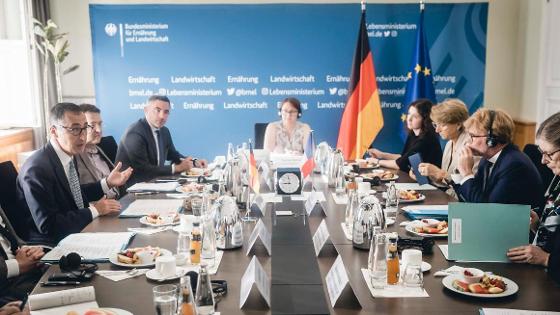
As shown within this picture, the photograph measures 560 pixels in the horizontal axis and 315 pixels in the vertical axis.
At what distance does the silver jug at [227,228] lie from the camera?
200 cm

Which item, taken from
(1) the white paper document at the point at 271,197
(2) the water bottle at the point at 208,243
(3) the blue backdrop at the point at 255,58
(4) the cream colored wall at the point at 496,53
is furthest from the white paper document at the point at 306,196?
(4) the cream colored wall at the point at 496,53

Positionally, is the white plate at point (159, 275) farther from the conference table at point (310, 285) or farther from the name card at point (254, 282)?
the name card at point (254, 282)

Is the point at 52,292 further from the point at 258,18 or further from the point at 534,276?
the point at 258,18

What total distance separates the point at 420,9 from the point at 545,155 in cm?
350

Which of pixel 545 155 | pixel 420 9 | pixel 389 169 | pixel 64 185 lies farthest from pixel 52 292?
pixel 420 9

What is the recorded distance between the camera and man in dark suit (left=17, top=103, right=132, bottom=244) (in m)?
2.51

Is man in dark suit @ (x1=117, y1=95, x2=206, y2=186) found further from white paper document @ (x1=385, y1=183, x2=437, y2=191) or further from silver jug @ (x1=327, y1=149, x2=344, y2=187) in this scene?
white paper document @ (x1=385, y1=183, x2=437, y2=191)

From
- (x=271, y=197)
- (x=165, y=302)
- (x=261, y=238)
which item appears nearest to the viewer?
(x=165, y=302)

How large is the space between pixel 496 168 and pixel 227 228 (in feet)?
4.27

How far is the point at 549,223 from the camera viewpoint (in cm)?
213

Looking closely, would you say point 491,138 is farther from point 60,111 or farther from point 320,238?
point 60,111

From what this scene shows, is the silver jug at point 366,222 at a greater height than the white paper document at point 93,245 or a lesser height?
greater

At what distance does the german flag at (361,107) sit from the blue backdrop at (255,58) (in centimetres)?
15

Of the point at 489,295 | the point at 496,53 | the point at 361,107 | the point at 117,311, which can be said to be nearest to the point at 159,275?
the point at 117,311
